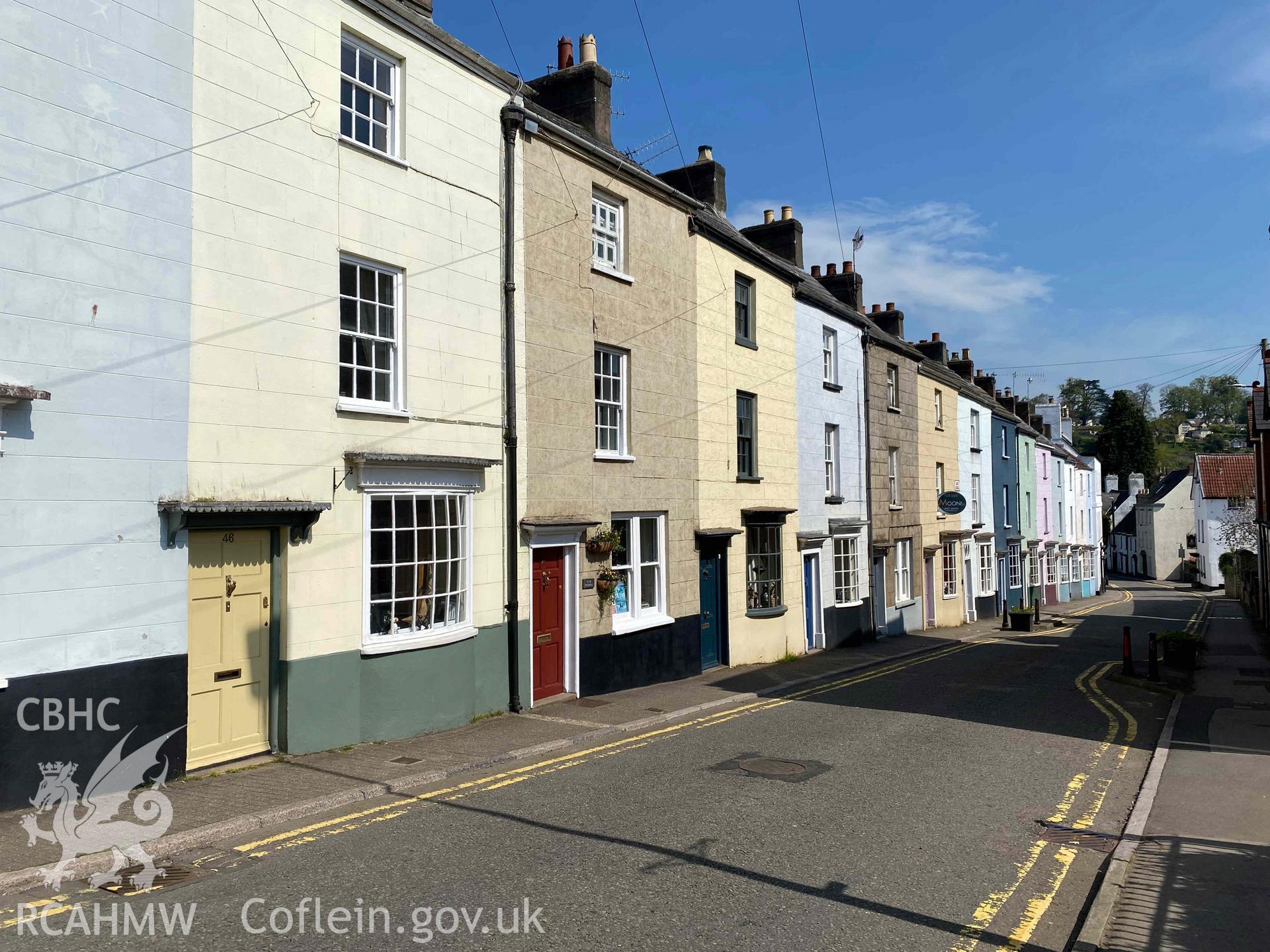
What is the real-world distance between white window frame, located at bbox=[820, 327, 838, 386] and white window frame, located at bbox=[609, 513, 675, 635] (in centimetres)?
973

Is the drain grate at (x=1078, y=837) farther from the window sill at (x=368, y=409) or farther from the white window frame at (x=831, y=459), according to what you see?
the white window frame at (x=831, y=459)

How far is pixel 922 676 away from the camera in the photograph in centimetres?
1861

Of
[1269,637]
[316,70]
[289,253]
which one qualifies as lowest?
[1269,637]

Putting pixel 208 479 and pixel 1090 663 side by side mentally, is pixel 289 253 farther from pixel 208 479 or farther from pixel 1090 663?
pixel 1090 663

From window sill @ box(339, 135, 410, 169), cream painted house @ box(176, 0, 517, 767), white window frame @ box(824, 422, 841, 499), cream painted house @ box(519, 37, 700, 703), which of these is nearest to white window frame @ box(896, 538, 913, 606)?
white window frame @ box(824, 422, 841, 499)

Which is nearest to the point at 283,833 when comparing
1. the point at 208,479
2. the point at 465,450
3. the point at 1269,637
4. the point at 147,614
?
the point at 147,614

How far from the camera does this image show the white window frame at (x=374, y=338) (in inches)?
432

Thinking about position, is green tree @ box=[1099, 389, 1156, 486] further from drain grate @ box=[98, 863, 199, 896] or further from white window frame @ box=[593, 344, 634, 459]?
drain grate @ box=[98, 863, 199, 896]

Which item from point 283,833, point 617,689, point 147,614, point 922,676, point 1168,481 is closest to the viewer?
point 283,833

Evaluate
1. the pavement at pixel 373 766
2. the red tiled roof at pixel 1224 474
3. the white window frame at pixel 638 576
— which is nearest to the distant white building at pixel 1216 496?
the red tiled roof at pixel 1224 474

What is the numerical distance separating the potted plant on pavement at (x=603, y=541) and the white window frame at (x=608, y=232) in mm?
4425

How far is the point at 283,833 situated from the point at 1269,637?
31.9 metres

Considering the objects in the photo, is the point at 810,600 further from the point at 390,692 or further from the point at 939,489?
the point at 390,692

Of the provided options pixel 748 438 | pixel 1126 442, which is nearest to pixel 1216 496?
pixel 1126 442
